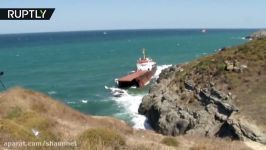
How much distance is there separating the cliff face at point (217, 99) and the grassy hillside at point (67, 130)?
32.7 ft

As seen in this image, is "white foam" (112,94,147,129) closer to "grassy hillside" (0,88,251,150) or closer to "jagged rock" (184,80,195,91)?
"jagged rock" (184,80,195,91)

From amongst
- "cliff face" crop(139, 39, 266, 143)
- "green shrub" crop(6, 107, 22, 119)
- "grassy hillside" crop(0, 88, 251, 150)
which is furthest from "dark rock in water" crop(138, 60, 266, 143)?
"green shrub" crop(6, 107, 22, 119)

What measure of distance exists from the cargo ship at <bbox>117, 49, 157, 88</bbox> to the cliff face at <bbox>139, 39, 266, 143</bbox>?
23.0m

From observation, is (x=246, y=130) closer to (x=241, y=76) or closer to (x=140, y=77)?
(x=241, y=76)

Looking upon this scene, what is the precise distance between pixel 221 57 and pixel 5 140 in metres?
44.3

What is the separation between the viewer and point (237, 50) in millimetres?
59594

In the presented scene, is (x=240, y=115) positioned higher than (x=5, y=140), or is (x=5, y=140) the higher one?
(x=5, y=140)

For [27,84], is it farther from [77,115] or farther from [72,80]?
[77,115]

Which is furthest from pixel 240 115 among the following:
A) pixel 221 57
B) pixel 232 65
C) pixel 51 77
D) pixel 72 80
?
pixel 51 77

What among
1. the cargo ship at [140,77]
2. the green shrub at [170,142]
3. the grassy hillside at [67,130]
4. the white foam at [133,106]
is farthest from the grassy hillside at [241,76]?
the cargo ship at [140,77]

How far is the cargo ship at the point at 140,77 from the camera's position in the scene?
269 ft

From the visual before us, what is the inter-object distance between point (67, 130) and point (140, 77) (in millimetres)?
60840

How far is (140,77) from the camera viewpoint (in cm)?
8444

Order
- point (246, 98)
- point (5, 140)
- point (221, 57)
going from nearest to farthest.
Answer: point (5, 140)
point (246, 98)
point (221, 57)
